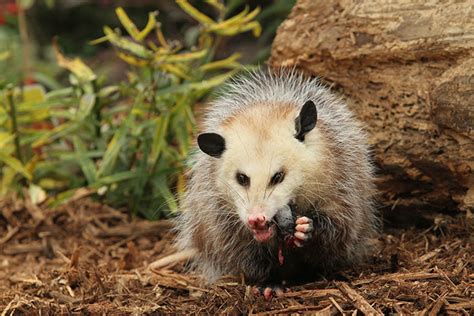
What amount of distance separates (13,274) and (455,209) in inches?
94.3

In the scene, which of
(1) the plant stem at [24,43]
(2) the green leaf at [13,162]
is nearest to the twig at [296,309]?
(2) the green leaf at [13,162]

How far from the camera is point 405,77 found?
369 cm

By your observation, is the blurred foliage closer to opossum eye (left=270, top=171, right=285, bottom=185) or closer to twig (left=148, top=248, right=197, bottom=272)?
twig (left=148, top=248, right=197, bottom=272)

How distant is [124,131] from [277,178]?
198cm

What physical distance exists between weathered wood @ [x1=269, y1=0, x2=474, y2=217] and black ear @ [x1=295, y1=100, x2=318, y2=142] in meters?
0.74

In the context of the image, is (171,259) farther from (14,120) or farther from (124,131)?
(14,120)

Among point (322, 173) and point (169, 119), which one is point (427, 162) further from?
point (169, 119)

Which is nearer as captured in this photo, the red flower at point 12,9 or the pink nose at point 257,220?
the pink nose at point 257,220

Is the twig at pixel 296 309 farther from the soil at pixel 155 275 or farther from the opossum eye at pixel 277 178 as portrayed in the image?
the opossum eye at pixel 277 178

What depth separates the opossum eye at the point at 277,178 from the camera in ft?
9.69

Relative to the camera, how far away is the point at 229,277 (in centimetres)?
355

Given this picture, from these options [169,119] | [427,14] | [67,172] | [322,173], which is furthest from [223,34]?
[322,173]

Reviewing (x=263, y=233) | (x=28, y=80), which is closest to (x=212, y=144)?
(x=263, y=233)

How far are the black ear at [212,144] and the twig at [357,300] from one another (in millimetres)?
747
